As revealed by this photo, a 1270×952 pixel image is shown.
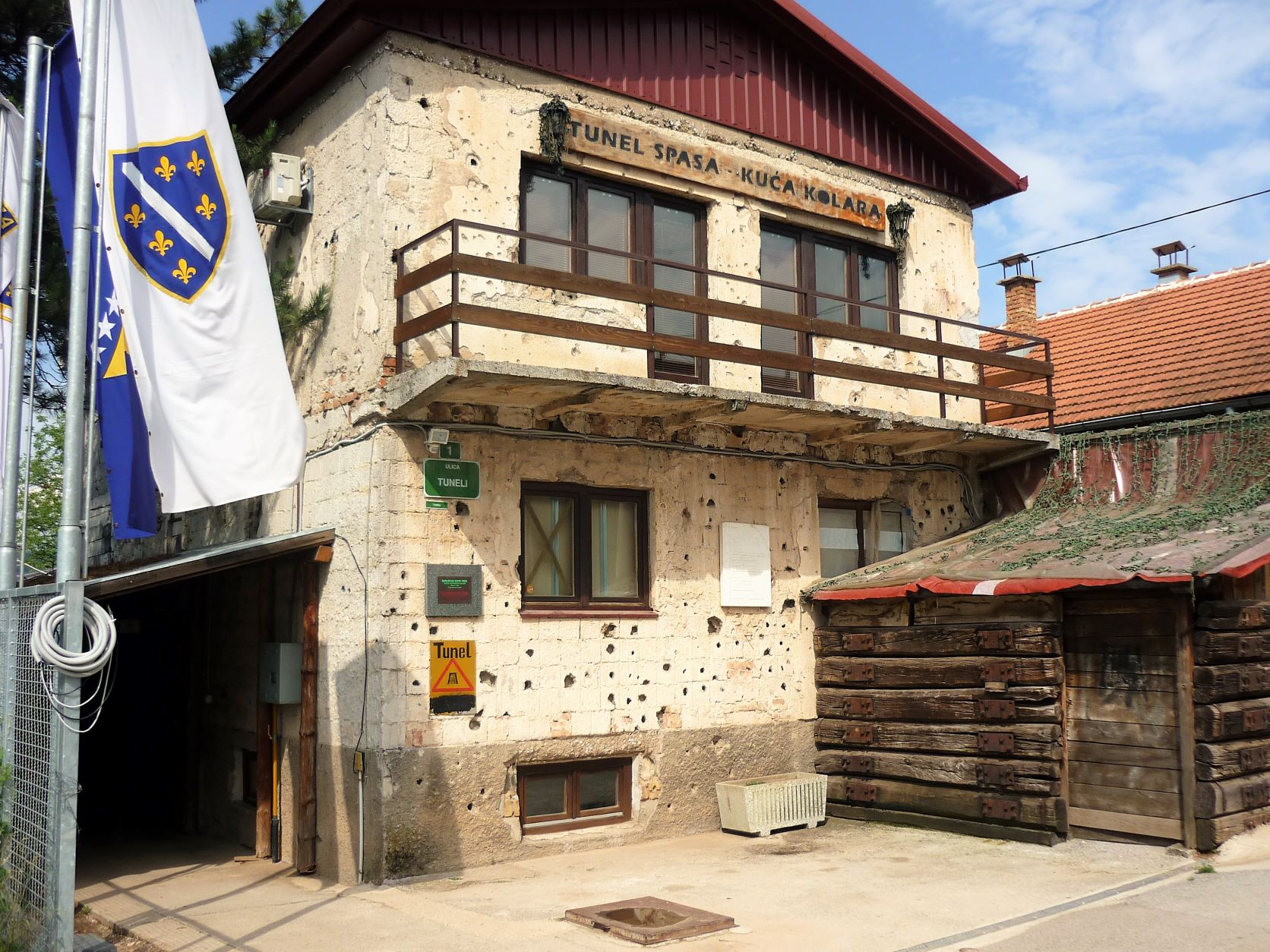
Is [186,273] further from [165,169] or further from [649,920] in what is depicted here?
[649,920]

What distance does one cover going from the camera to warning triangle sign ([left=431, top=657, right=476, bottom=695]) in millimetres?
9844

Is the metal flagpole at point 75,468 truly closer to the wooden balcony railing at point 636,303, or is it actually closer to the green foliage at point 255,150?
the wooden balcony railing at point 636,303

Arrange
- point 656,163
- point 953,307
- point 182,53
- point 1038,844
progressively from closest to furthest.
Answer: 1. point 182,53
2. point 1038,844
3. point 656,163
4. point 953,307

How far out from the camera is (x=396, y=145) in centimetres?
1038

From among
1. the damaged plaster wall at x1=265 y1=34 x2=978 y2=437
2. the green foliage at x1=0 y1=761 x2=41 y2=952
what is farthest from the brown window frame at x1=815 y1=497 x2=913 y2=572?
the green foliage at x1=0 y1=761 x2=41 y2=952

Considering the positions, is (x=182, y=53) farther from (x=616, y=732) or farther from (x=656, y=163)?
(x=616, y=732)

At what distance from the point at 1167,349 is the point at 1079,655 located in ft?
25.2

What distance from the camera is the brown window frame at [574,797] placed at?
10.4 m

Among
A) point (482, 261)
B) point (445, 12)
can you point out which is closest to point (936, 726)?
point (482, 261)

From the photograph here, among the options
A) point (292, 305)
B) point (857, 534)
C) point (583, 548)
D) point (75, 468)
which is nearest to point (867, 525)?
point (857, 534)

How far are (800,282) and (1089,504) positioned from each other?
4.02 m

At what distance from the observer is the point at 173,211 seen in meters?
7.16

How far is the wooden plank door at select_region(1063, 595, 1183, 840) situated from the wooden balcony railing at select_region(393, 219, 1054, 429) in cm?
334

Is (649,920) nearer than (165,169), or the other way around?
(165,169)
